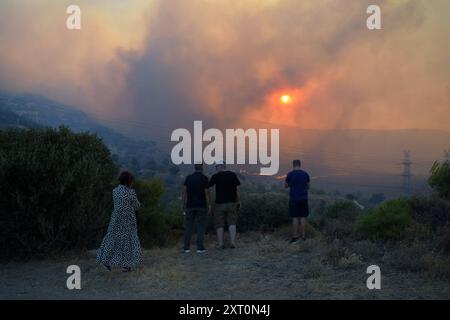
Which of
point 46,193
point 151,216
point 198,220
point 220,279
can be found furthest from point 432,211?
point 46,193

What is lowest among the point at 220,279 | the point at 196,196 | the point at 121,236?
the point at 220,279

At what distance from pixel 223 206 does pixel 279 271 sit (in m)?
Result: 2.84

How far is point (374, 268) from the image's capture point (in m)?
9.28

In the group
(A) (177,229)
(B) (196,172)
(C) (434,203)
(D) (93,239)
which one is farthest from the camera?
(A) (177,229)

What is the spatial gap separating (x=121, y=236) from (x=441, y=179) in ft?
40.4

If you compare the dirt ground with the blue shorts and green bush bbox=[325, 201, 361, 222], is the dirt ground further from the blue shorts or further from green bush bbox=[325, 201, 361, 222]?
green bush bbox=[325, 201, 361, 222]

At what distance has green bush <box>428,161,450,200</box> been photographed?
16672 mm

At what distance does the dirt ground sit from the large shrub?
68cm

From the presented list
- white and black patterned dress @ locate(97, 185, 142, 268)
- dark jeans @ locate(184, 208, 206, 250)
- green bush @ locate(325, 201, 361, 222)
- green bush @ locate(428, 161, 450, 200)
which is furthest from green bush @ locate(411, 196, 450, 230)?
white and black patterned dress @ locate(97, 185, 142, 268)

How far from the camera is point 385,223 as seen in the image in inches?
520

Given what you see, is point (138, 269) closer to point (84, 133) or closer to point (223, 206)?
point (223, 206)

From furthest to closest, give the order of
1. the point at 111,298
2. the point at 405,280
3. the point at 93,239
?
the point at 93,239
the point at 405,280
the point at 111,298

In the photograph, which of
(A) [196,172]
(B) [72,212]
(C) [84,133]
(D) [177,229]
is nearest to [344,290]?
(A) [196,172]

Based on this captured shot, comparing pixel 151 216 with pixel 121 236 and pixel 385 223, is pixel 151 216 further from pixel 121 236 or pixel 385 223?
pixel 385 223
